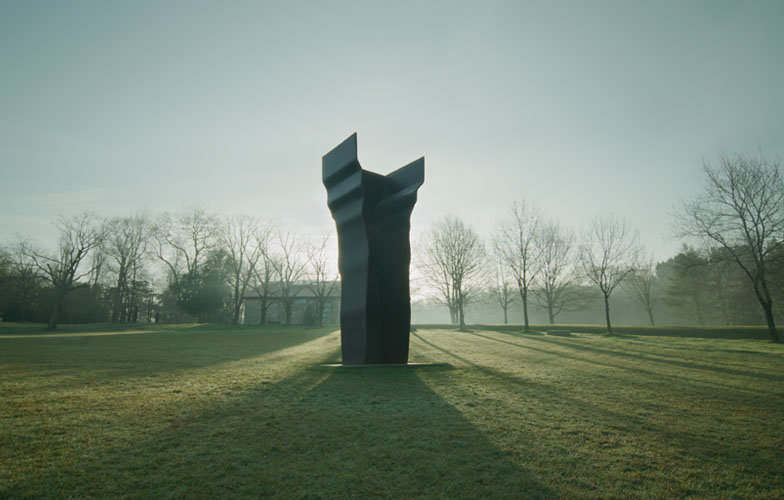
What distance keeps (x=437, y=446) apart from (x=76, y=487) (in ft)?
10.2

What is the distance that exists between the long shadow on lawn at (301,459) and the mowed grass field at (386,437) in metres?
0.02

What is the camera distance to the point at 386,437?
388 centimetres

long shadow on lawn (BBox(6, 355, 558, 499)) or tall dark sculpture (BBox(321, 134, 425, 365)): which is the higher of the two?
tall dark sculpture (BBox(321, 134, 425, 365))

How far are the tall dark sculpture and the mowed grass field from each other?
1.85 meters

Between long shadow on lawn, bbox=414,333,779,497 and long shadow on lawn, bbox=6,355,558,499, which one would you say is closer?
long shadow on lawn, bbox=6,355,558,499

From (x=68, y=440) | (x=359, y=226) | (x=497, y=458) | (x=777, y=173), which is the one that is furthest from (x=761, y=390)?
(x=777, y=173)

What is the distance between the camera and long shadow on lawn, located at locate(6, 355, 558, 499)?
→ 8.75 feet

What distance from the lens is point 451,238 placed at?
121ft

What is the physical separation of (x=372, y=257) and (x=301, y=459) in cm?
630

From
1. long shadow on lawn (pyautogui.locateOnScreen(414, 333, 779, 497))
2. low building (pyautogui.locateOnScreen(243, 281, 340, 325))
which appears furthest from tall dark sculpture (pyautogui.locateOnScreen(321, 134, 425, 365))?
low building (pyautogui.locateOnScreen(243, 281, 340, 325))

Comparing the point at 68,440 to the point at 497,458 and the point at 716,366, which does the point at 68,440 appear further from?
the point at 716,366

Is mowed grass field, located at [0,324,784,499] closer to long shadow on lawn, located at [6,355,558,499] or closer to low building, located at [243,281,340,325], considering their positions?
long shadow on lawn, located at [6,355,558,499]

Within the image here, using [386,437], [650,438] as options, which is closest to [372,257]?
[386,437]

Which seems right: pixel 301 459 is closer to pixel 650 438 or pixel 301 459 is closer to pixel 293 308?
pixel 650 438
